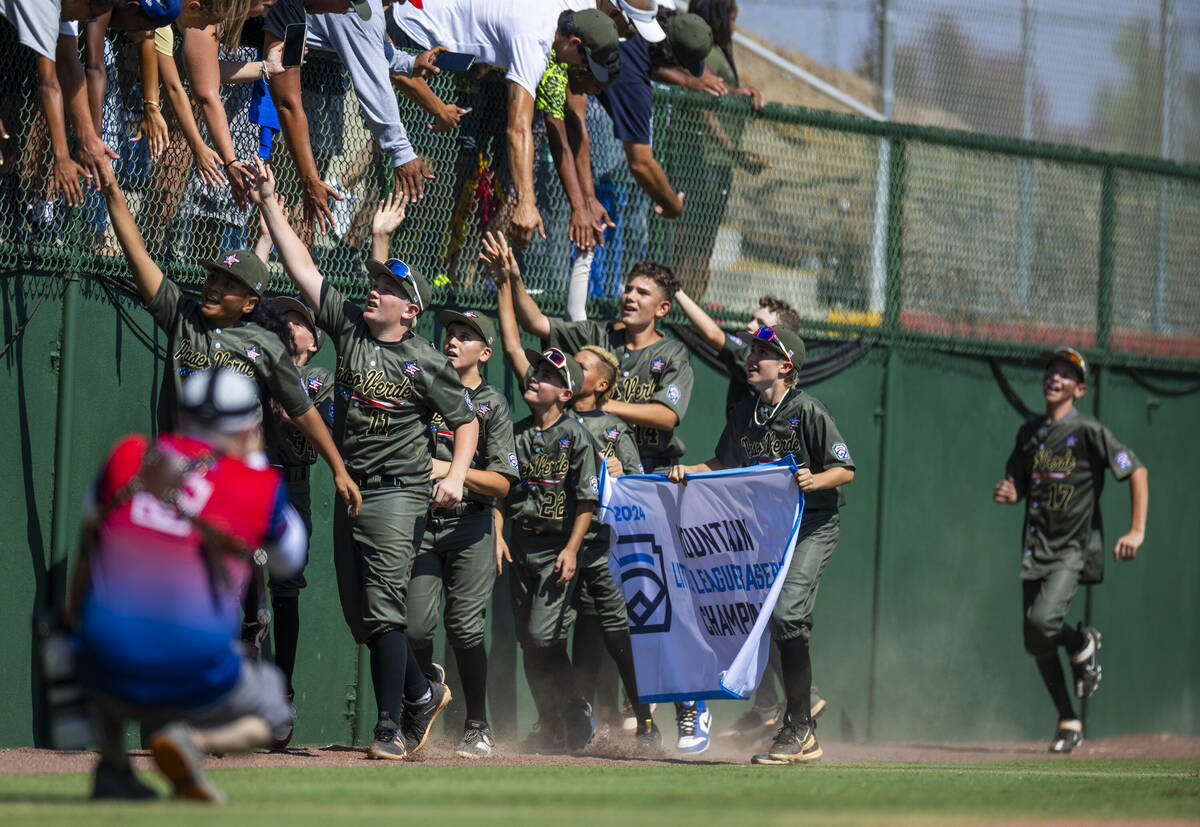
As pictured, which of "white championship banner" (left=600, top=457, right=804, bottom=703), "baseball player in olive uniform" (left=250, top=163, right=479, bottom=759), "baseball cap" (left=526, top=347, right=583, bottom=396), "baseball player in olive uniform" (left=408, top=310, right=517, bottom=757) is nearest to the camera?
"baseball player in olive uniform" (left=250, top=163, right=479, bottom=759)

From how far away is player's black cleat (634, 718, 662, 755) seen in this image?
9516 mm

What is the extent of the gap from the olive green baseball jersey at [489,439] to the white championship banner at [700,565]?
643 millimetres

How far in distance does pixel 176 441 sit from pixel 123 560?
41 cm

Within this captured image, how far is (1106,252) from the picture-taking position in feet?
46.0

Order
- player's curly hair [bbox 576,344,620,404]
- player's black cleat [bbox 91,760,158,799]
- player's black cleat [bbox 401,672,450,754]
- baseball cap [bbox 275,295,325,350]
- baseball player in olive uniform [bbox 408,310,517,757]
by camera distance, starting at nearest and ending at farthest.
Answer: player's black cleat [bbox 91,760,158,799], player's black cleat [bbox 401,672,450,754], baseball cap [bbox 275,295,325,350], baseball player in olive uniform [bbox 408,310,517,757], player's curly hair [bbox 576,344,620,404]

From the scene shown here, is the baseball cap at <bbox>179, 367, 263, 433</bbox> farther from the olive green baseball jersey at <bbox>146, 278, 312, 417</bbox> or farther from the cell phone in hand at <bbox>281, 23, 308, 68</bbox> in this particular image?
the cell phone in hand at <bbox>281, 23, 308, 68</bbox>

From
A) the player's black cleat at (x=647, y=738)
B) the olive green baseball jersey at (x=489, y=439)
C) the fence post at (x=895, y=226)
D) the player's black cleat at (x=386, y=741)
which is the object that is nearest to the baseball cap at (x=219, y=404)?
the player's black cleat at (x=386, y=741)

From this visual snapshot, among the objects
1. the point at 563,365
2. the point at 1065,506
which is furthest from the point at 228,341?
the point at 1065,506

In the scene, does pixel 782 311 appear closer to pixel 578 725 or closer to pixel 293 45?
pixel 578 725

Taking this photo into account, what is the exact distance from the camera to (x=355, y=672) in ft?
Result: 32.2

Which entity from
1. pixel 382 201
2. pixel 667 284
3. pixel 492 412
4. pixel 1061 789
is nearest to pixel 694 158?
pixel 667 284

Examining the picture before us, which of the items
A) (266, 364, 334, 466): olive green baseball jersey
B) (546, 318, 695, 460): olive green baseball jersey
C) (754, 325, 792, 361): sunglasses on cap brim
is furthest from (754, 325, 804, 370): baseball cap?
(266, 364, 334, 466): olive green baseball jersey

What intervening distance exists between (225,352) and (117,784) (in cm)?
297

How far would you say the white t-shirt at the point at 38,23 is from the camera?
7.91m
